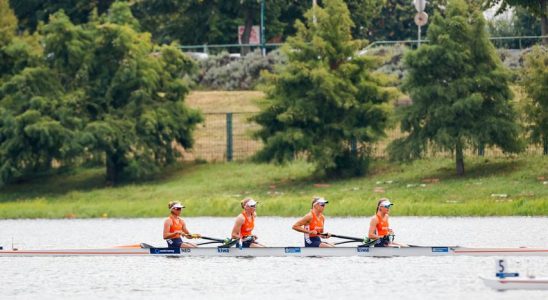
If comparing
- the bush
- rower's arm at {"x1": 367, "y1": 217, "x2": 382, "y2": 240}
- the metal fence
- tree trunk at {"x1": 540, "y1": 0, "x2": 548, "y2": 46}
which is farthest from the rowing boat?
the bush

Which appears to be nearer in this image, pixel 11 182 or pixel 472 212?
pixel 472 212

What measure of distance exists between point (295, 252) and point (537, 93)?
698 inches

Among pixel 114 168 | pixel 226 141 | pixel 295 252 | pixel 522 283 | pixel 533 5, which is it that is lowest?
pixel 522 283

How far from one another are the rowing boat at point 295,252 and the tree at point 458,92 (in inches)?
669

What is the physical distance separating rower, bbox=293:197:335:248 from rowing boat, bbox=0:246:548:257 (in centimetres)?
29

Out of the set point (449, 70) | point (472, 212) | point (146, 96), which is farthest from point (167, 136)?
point (472, 212)

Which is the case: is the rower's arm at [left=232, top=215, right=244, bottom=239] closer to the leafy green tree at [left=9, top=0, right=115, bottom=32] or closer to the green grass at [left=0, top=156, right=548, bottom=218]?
the green grass at [left=0, top=156, right=548, bottom=218]

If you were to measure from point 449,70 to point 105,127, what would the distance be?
521 inches

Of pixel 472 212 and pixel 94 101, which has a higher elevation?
pixel 94 101

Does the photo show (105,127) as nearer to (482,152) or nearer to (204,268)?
(482,152)

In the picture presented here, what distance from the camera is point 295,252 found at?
126 feet

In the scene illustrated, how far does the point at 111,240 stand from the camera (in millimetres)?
48219

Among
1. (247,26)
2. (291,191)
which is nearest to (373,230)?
(291,191)

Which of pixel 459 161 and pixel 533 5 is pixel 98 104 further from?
pixel 533 5
